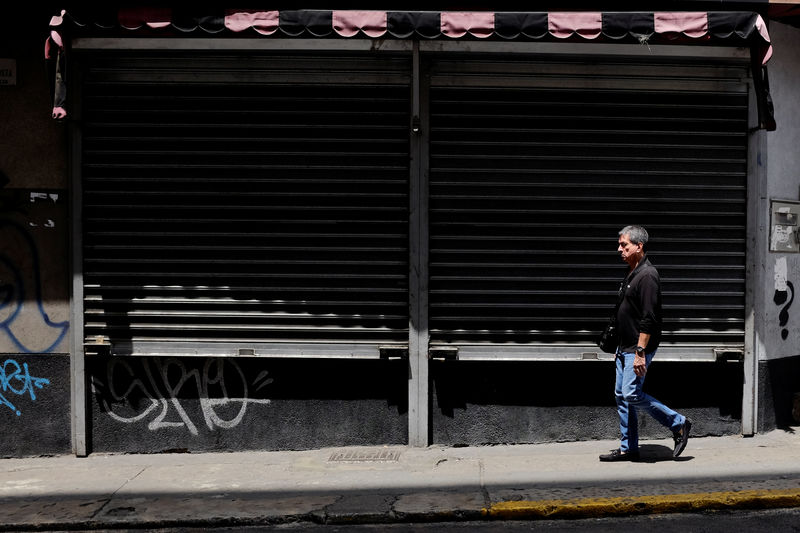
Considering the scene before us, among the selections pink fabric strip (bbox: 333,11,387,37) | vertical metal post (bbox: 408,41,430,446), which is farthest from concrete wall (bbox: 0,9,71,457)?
vertical metal post (bbox: 408,41,430,446)

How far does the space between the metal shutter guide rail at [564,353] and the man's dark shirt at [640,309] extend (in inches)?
30.7

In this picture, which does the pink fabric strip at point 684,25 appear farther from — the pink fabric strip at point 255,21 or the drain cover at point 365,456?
the drain cover at point 365,456

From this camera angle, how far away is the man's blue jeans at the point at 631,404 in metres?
6.60

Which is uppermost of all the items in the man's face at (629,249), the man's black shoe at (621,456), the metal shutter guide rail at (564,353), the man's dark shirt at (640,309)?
the man's face at (629,249)

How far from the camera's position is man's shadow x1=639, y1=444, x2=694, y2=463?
6.83 meters

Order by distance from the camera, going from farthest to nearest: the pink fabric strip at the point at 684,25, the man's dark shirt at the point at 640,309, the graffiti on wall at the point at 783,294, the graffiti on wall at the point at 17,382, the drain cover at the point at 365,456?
1. the graffiti on wall at the point at 783,294
2. the graffiti on wall at the point at 17,382
3. the drain cover at the point at 365,456
4. the pink fabric strip at the point at 684,25
5. the man's dark shirt at the point at 640,309

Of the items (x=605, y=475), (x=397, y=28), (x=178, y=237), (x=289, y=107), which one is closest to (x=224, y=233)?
(x=178, y=237)

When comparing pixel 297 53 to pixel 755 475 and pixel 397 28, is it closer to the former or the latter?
pixel 397 28

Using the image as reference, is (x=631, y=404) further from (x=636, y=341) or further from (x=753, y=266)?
(x=753, y=266)

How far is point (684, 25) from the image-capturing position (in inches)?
257

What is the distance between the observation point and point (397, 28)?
6.47 meters

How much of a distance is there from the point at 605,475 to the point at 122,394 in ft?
14.1

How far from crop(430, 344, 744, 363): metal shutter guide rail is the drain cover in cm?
93

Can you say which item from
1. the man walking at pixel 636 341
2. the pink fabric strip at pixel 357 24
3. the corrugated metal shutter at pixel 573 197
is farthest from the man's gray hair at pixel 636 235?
the pink fabric strip at pixel 357 24
